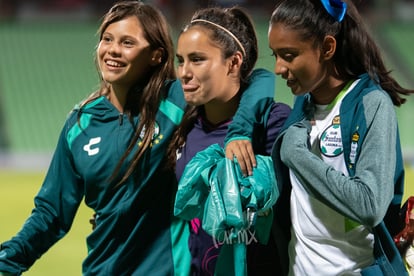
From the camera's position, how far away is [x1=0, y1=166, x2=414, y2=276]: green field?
671 cm

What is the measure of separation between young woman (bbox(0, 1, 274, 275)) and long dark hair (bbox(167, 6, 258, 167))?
6cm

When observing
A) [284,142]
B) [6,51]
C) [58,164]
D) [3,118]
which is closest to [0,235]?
[58,164]

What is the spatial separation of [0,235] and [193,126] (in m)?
4.68

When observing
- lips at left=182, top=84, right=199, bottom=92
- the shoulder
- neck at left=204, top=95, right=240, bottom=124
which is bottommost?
the shoulder

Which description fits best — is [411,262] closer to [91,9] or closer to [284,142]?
[284,142]

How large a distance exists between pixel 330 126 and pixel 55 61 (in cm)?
1378

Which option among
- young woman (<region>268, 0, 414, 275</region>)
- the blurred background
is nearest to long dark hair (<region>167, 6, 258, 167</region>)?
young woman (<region>268, 0, 414, 275</region>)

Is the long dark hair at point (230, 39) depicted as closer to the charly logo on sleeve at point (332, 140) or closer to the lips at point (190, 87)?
the lips at point (190, 87)

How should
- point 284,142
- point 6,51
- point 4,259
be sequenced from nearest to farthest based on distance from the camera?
point 284,142
point 4,259
point 6,51

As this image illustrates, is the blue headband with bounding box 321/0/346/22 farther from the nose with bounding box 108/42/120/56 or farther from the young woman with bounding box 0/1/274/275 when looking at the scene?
the nose with bounding box 108/42/120/56

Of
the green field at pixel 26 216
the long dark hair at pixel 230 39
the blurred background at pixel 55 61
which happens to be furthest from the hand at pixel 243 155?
the blurred background at pixel 55 61

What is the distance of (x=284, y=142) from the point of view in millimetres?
2979

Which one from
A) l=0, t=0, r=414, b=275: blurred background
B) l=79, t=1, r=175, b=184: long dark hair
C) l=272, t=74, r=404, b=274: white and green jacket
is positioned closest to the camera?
l=272, t=74, r=404, b=274: white and green jacket

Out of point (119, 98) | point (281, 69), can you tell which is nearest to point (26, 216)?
point (119, 98)
